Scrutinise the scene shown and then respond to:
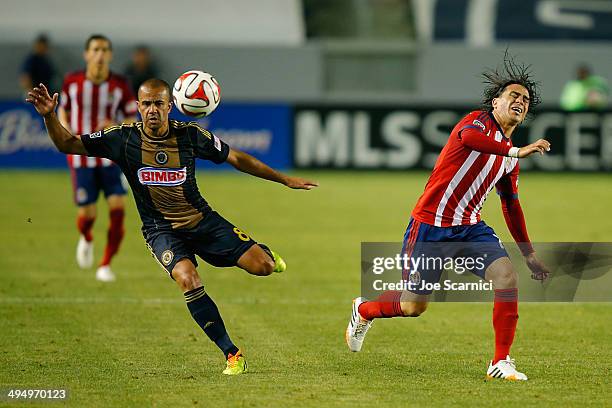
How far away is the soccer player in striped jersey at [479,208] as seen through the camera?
747 cm

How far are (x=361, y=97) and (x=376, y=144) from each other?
5.82 m

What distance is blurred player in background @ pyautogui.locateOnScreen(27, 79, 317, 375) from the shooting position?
25.6 feet

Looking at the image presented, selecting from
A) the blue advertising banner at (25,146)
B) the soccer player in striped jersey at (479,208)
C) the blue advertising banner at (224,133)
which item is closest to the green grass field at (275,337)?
the soccer player in striped jersey at (479,208)

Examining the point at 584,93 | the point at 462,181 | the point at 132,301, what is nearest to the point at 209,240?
the point at 462,181

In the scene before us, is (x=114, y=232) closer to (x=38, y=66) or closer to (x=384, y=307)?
(x=384, y=307)

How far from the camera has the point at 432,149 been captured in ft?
79.4

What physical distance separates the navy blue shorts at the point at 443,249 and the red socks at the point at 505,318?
19cm

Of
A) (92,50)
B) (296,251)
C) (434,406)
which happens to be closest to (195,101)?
(434,406)

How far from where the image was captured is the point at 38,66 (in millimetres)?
27578

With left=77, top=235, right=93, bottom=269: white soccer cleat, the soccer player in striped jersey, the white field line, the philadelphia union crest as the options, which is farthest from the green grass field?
the philadelphia union crest

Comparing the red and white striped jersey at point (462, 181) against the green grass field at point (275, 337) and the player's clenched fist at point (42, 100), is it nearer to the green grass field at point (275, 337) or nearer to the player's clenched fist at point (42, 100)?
the green grass field at point (275, 337)

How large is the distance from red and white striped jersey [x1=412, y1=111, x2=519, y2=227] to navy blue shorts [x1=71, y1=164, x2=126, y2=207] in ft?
16.8

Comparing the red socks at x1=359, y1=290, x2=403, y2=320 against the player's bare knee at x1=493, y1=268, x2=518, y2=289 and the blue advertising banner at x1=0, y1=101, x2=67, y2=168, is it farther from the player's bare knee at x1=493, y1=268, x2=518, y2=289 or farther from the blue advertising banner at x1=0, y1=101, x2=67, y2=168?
the blue advertising banner at x1=0, y1=101, x2=67, y2=168

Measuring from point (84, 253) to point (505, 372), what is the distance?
251 inches
